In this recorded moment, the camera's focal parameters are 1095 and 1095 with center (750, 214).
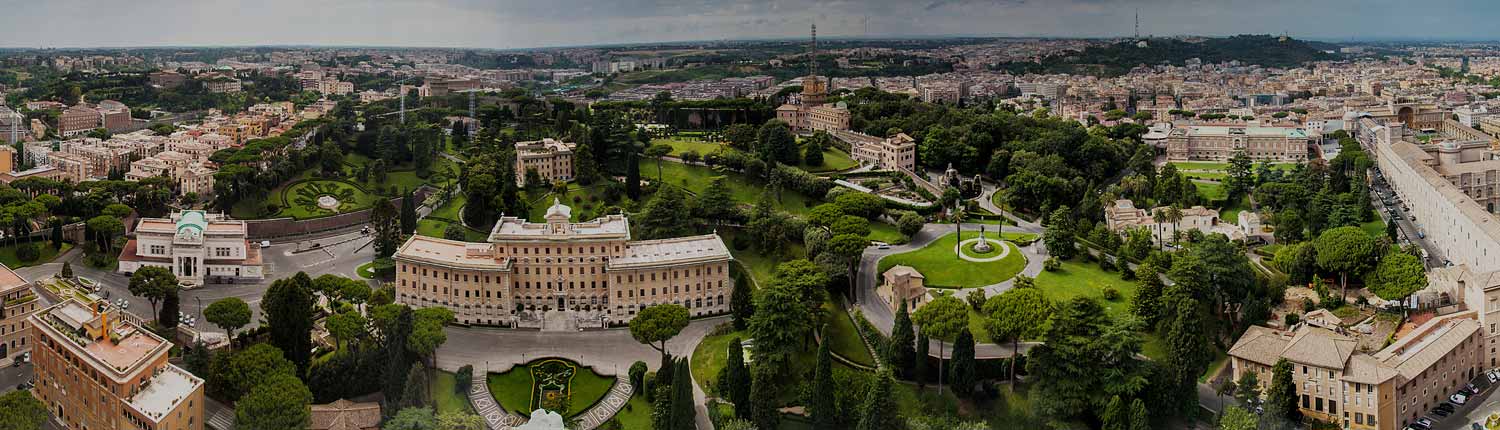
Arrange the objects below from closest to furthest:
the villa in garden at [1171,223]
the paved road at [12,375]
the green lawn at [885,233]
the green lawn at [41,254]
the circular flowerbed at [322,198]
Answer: the paved road at [12,375] < the green lawn at [41,254] < the villa in garden at [1171,223] < the green lawn at [885,233] < the circular flowerbed at [322,198]

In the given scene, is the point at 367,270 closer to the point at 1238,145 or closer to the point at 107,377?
the point at 107,377

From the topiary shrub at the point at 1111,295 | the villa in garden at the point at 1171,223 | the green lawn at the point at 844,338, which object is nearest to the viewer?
the green lawn at the point at 844,338

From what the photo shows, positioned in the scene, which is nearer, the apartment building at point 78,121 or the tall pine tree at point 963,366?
the tall pine tree at point 963,366

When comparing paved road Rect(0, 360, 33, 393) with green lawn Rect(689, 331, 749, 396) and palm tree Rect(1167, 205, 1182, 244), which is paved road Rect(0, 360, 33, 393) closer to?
green lawn Rect(689, 331, 749, 396)

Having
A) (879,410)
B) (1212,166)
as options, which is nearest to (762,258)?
(879,410)

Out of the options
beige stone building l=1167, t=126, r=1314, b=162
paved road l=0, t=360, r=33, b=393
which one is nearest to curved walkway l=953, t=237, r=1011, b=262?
beige stone building l=1167, t=126, r=1314, b=162

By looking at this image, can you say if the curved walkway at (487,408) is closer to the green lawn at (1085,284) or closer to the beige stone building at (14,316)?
the beige stone building at (14,316)

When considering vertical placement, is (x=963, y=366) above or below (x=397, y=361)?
below

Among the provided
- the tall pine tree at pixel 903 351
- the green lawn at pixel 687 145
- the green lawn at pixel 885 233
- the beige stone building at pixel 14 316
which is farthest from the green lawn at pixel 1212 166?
the beige stone building at pixel 14 316
